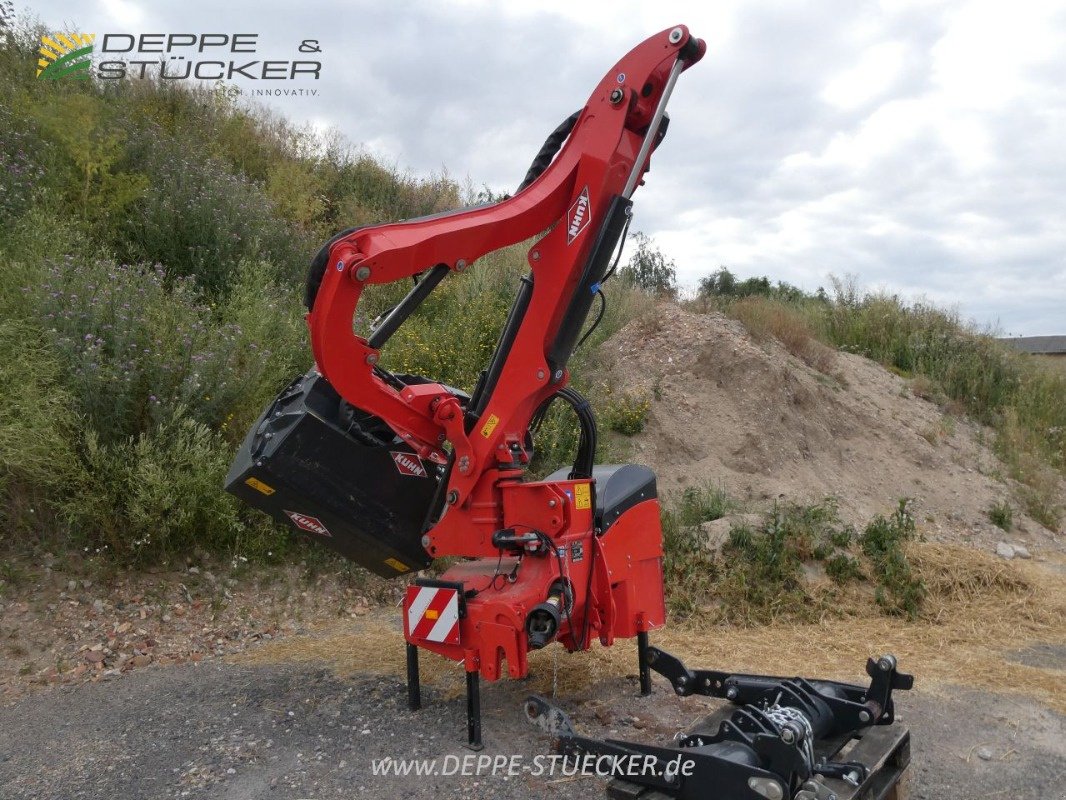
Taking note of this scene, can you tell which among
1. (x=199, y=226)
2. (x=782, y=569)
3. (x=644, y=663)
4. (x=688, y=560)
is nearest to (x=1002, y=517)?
(x=782, y=569)

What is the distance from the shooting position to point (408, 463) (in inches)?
167

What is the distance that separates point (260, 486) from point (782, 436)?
275 inches

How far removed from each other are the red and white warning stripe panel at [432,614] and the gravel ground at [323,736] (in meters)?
0.45

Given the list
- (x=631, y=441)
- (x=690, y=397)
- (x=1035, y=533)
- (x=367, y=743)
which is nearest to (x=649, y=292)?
(x=690, y=397)

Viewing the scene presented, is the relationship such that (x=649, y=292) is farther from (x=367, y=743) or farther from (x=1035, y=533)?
(x=367, y=743)

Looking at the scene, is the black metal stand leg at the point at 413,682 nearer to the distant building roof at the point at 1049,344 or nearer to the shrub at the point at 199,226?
the shrub at the point at 199,226

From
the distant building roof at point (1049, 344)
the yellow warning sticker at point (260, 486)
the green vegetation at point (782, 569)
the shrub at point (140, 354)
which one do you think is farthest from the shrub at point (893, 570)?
the distant building roof at point (1049, 344)

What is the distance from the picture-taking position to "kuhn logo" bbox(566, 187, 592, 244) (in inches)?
161

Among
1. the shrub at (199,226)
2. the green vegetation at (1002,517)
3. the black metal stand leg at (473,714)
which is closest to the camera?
the black metal stand leg at (473,714)

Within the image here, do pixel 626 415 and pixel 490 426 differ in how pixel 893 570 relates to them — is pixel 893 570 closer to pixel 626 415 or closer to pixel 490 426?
pixel 626 415

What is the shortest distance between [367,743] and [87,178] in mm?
7041

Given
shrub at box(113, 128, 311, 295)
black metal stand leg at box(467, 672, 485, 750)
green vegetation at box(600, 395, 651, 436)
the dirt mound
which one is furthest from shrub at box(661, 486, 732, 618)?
shrub at box(113, 128, 311, 295)

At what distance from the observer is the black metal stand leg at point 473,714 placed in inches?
154

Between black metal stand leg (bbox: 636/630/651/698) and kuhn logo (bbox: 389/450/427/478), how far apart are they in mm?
1430
